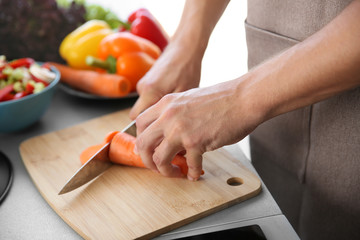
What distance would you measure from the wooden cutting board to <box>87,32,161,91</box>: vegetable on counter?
1.17ft

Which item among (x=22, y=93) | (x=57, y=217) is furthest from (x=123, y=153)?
(x=22, y=93)

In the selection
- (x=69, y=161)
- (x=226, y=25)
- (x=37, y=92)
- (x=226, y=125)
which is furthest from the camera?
(x=226, y=25)

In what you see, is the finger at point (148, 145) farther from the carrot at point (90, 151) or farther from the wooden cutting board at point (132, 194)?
the carrot at point (90, 151)

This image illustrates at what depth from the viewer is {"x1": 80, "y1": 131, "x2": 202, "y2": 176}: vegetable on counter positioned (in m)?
1.02

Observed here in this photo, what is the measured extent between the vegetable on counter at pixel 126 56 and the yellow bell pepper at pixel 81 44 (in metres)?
0.06

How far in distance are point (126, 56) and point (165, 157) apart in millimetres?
607

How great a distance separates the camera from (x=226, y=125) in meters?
0.83

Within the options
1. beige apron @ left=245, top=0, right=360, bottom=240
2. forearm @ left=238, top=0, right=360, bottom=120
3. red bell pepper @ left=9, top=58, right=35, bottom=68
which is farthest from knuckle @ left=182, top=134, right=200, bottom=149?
red bell pepper @ left=9, top=58, right=35, bottom=68

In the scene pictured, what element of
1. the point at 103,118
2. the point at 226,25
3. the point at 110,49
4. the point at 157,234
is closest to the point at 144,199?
the point at 157,234

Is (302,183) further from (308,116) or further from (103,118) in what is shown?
(103,118)

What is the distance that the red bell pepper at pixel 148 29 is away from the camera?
159 centimetres

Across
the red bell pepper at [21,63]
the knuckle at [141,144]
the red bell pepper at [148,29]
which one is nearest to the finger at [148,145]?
the knuckle at [141,144]

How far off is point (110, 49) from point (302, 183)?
30.8 inches

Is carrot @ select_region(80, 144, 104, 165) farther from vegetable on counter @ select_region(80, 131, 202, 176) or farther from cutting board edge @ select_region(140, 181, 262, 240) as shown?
cutting board edge @ select_region(140, 181, 262, 240)
